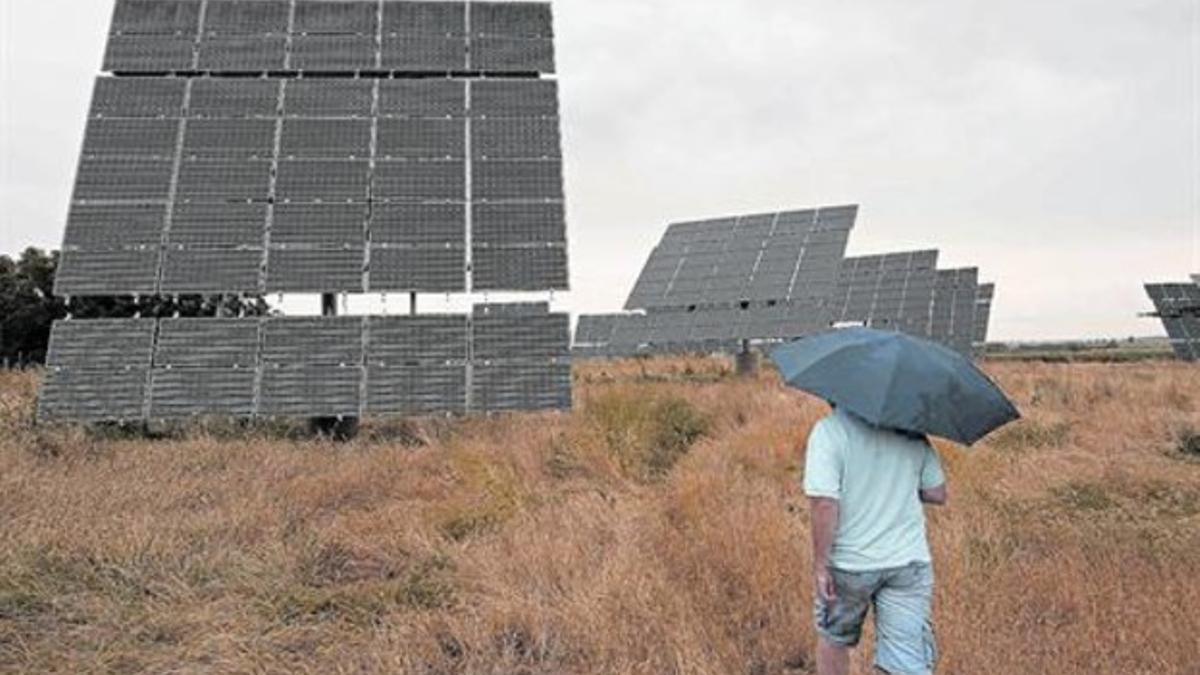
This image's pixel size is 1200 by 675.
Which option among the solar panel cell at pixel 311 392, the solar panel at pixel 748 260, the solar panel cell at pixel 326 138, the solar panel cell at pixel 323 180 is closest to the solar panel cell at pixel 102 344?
the solar panel cell at pixel 311 392

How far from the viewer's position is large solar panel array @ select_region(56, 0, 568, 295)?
1407 cm

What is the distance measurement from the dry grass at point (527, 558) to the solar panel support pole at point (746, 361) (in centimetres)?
1600

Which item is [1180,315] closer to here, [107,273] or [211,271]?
[211,271]

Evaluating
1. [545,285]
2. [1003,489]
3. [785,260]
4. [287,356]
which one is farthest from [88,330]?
[785,260]

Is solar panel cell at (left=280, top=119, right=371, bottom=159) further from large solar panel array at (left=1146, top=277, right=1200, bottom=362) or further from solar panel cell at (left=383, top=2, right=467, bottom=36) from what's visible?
large solar panel array at (left=1146, top=277, right=1200, bottom=362)

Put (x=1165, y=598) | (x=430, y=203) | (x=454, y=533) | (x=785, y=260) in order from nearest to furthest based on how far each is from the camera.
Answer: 1. (x=1165, y=598)
2. (x=454, y=533)
3. (x=430, y=203)
4. (x=785, y=260)

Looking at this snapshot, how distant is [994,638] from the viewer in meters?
5.46

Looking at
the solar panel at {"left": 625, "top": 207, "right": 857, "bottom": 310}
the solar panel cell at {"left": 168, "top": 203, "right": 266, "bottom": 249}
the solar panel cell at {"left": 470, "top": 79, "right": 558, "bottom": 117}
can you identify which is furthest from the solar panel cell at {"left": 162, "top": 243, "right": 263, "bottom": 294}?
the solar panel at {"left": 625, "top": 207, "right": 857, "bottom": 310}

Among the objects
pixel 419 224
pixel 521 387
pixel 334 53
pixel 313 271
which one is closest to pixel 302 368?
pixel 313 271

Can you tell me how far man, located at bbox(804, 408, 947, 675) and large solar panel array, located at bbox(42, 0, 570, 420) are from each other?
918 cm

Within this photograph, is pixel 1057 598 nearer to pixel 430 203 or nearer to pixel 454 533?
pixel 454 533

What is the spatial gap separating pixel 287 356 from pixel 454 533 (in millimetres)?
6205

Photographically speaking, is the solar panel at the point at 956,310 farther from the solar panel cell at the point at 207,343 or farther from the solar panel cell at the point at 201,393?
the solar panel cell at the point at 201,393

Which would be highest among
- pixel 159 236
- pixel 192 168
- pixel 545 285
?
pixel 192 168
